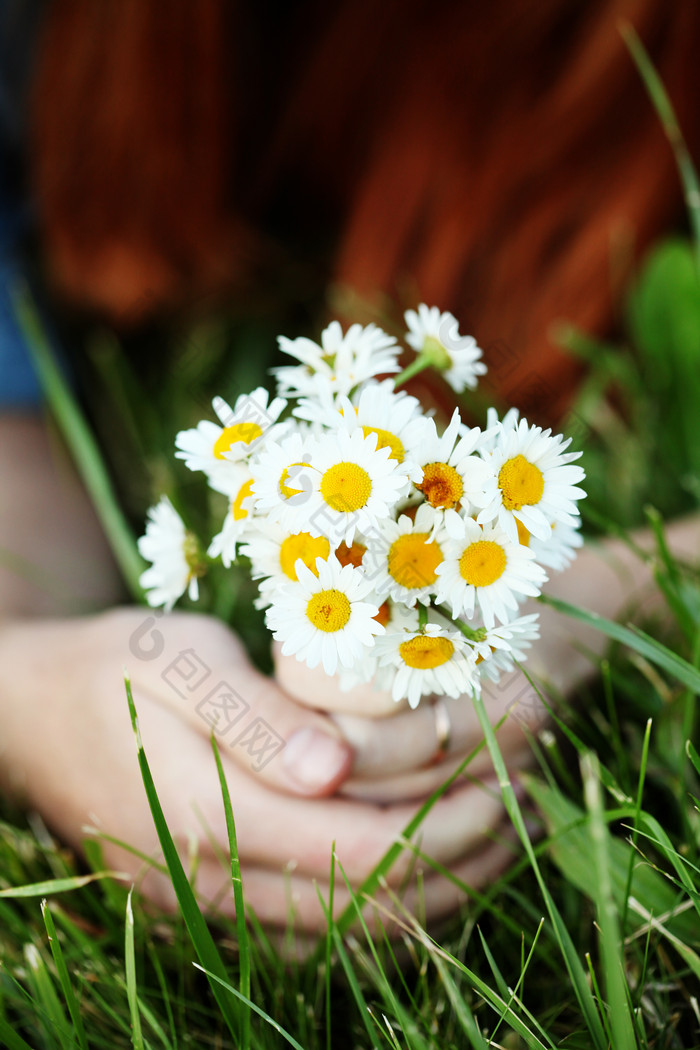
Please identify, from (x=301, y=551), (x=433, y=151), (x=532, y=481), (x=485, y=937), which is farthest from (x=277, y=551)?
(x=433, y=151)

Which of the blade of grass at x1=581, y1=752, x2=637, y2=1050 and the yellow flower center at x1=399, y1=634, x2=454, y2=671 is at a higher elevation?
the yellow flower center at x1=399, y1=634, x2=454, y2=671

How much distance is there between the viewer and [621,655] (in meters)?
0.69

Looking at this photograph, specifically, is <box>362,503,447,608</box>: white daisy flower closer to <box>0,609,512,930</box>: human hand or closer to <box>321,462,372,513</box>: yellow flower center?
<box>321,462,372,513</box>: yellow flower center

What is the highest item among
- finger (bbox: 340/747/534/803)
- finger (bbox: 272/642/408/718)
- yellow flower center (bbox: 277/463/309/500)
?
yellow flower center (bbox: 277/463/309/500)

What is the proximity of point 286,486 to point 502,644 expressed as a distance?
0.38 ft

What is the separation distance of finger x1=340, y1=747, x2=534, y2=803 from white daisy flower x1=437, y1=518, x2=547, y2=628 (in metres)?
0.24

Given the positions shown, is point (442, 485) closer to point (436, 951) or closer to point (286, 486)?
point (286, 486)

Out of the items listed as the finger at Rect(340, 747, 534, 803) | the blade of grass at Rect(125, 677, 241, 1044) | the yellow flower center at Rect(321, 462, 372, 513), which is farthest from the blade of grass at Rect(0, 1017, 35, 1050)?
the yellow flower center at Rect(321, 462, 372, 513)

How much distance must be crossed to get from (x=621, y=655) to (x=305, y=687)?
1.09ft

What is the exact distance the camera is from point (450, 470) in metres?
0.33

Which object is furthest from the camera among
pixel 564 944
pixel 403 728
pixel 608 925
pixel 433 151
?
pixel 433 151

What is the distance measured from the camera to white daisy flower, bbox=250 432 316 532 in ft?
1.06

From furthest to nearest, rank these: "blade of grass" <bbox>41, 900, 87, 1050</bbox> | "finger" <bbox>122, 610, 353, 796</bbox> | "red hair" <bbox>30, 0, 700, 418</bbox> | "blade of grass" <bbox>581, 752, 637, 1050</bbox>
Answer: "red hair" <bbox>30, 0, 700, 418</bbox> → "finger" <bbox>122, 610, 353, 796</bbox> → "blade of grass" <bbox>41, 900, 87, 1050</bbox> → "blade of grass" <bbox>581, 752, 637, 1050</bbox>

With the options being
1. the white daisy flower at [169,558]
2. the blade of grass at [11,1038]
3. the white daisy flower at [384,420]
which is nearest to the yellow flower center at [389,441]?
the white daisy flower at [384,420]
